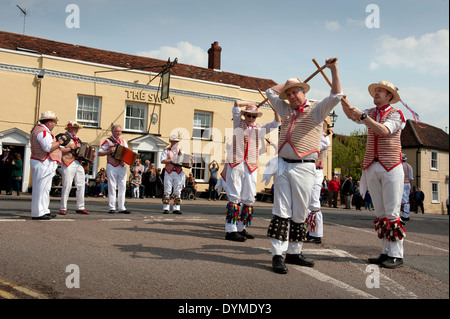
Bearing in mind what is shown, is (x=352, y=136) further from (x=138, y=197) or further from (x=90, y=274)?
(x=90, y=274)

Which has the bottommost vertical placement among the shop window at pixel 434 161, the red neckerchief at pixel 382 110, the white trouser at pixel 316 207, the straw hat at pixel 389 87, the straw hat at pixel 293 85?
the white trouser at pixel 316 207

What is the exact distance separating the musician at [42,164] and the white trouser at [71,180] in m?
1.03

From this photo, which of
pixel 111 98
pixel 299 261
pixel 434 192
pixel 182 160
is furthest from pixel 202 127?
pixel 434 192

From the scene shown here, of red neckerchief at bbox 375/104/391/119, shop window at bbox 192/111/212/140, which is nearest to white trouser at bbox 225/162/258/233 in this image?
red neckerchief at bbox 375/104/391/119

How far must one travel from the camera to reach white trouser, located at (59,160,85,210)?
339 inches

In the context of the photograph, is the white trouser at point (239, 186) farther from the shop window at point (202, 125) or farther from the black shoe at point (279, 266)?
the shop window at point (202, 125)

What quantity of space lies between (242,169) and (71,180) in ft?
14.9

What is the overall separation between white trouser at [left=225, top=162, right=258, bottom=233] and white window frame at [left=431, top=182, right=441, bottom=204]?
3107 centimetres

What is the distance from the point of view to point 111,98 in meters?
21.4

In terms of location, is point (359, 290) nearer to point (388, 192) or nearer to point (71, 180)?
point (388, 192)

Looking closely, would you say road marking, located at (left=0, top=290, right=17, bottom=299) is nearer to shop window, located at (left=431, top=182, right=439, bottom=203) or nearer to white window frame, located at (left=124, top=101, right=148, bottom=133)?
white window frame, located at (left=124, top=101, right=148, bottom=133)

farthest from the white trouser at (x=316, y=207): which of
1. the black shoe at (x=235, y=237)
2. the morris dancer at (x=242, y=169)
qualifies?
the black shoe at (x=235, y=237)

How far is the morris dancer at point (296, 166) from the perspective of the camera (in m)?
4.46

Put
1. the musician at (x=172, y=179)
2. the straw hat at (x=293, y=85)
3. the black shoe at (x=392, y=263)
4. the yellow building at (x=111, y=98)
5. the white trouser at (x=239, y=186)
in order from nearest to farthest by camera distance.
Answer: the straw hat at (x=293, y=85), the black shoe at (x=392, y=263), the white trouser at (x=239, y=186), the musician at (x=172, y=179), the yellow building at (x=111, y=98)
